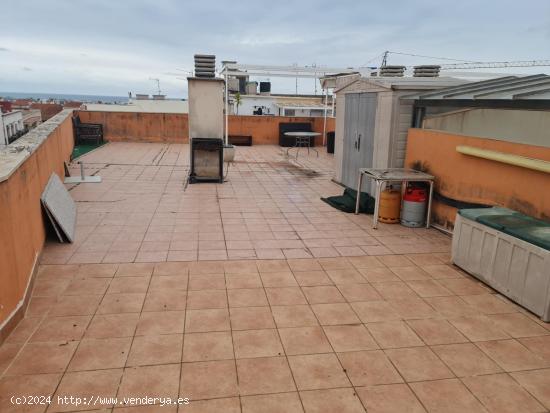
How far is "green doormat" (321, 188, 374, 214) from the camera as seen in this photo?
8664 mm

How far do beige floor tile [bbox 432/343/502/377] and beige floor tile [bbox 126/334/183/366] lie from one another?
7.73ft

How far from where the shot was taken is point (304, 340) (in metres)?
3.97

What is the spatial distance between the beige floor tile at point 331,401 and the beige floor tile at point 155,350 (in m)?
1.16

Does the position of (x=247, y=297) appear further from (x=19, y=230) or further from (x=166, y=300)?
(x=19, y=230)

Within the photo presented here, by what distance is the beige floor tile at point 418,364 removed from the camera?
11.5 ft

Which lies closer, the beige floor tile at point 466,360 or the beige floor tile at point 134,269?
the beige floor tile at point 466,360

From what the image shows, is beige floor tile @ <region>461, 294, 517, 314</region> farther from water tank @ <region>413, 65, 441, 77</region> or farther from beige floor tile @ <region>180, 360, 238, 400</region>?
water tank @ <region>413, 65, 441, 77</region>

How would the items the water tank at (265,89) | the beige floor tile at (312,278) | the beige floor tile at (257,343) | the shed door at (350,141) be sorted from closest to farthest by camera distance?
the beige floor tile at (257,343) < the beige floor tile at (312,278) < the shed door at (350,141) < the water tank at (265,89)

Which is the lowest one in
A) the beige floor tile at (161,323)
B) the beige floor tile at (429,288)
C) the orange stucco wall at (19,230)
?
the beige floor tile at (429,288)

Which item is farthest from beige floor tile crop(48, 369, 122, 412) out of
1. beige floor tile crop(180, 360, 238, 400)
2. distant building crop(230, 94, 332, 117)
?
distant building crop(230, 94, 332, 117)

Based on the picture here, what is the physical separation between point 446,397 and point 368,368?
0.63 m

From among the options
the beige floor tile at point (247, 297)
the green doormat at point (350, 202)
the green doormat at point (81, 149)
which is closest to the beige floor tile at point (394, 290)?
the beige floor tile at point (247, 297)

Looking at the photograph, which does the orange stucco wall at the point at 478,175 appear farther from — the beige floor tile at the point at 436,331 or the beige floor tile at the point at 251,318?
the beige floor tile at the point at 251,318

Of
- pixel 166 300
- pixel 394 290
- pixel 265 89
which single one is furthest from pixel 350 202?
pixel 265 89
